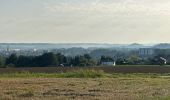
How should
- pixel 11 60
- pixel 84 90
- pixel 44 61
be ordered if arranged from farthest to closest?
pixel 11 60 < pixel 44 61 < pixel 84 90

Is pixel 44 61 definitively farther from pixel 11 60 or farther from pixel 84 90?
pixel 84 90

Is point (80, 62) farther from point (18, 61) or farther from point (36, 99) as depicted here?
point (36, 99)

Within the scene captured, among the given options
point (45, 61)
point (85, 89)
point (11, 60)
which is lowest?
point (45, 61)

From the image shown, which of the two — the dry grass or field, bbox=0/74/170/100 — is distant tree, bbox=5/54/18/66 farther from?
the dry grass

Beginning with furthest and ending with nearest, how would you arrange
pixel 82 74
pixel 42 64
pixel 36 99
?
pixel 42 64 → pixel 82 74 → pixel 36 99

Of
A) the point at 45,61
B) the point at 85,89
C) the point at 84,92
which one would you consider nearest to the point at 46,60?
the point at 45,61

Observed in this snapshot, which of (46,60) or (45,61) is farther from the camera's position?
(45,61)

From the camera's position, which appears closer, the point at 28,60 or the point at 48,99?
the point at 48,99

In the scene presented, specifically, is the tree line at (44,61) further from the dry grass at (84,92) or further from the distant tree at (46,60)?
the dry grass at (84,92)

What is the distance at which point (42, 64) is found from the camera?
3799 inches

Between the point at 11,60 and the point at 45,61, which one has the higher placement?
the point at 11,60

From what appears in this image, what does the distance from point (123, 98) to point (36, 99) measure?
12.5ft

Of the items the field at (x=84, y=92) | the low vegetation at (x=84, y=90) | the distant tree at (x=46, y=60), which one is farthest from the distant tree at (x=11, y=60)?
the field at (x=84, y=92)

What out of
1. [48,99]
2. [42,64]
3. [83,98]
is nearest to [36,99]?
[48,99]
